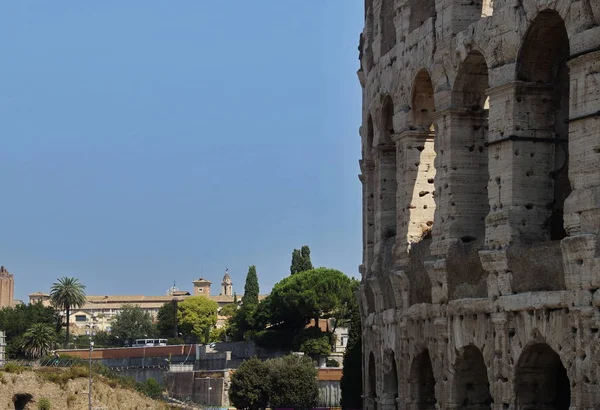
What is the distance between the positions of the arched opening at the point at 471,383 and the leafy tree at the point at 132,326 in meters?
104

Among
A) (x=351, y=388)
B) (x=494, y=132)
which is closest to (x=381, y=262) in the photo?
(x=494, y=132)

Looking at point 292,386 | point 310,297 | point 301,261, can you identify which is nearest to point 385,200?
point 292,386

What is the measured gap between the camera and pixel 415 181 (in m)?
28.4

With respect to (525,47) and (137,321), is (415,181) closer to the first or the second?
(525,47)

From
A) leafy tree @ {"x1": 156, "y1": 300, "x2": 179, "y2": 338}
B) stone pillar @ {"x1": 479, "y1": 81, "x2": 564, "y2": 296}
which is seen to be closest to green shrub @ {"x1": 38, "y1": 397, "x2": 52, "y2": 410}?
stone pillar @ {"x1": 479, "y1": 81, "x2": 564, "y2": 296}

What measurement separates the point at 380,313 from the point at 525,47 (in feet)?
29.3

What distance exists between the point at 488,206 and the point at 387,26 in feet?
21.3

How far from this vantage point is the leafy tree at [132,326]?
13025 cm

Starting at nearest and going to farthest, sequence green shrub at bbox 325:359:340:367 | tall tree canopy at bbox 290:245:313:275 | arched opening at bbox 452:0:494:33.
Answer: arched opening at bbox 452:0:494:33
green shrub at bbox 325:359:340:367
tall tree canopy at bbox 290:245:313:275

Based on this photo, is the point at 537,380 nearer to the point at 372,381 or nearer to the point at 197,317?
the point at 372,381

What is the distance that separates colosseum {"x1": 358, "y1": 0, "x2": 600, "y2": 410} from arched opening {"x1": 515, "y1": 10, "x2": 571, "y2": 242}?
23mm

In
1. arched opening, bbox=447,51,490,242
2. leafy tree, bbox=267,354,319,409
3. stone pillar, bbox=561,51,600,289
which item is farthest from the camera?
leafy tree, bbox=267,354,319,409

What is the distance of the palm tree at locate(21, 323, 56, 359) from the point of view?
81381 mm

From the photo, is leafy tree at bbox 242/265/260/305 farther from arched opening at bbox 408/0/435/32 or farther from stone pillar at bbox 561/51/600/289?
stone pillar at bbox 561/51/600/289
